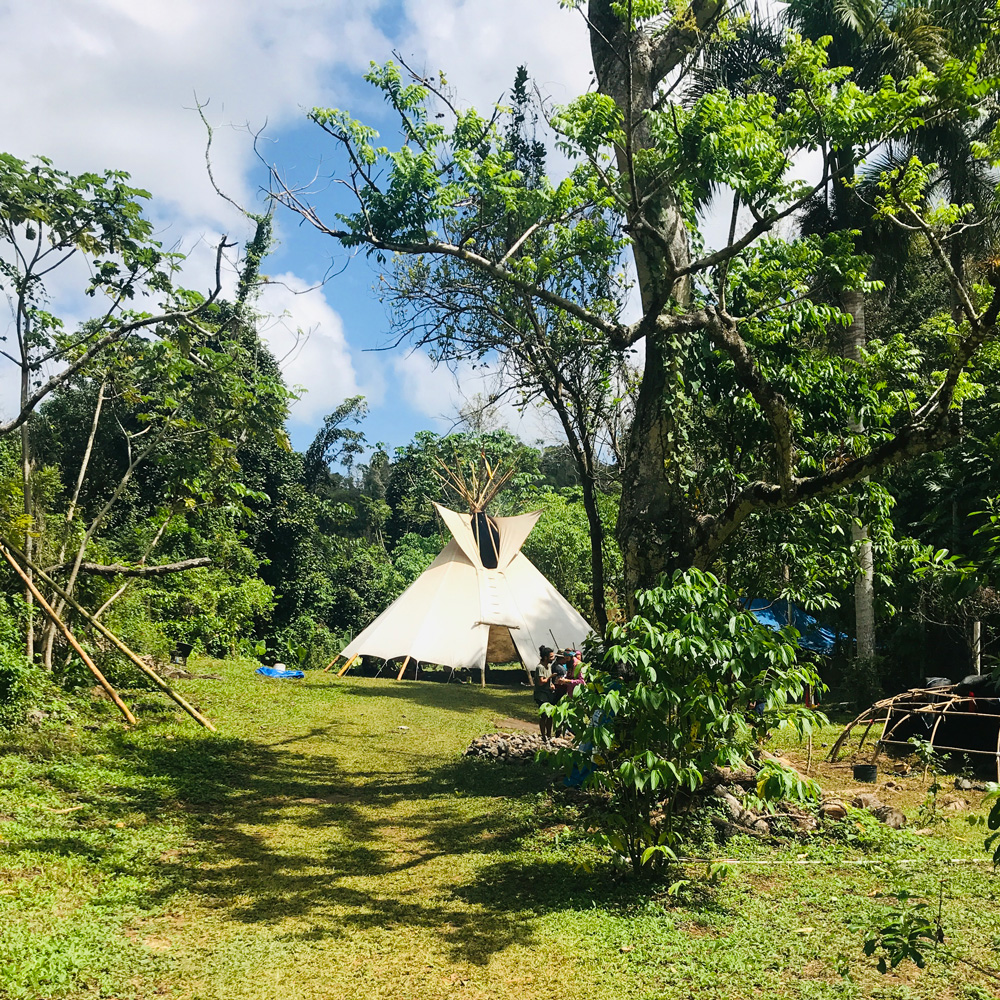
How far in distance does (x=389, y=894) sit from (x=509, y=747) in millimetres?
4042

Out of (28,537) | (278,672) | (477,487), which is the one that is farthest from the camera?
(477,487)

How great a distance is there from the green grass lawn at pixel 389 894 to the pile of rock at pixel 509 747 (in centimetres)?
71

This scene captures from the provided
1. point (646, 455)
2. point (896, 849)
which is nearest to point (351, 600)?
point (646, 455)

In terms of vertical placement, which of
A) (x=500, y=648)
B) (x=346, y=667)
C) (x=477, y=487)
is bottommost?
(x=346, y=667)

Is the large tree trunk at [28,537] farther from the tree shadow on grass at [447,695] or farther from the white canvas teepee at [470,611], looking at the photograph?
the white canvas teepee at [470,611]

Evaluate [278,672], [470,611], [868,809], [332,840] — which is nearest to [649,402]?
[868,809]

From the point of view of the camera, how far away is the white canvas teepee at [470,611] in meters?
16.2

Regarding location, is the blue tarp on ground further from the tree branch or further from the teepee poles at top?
Answer: the tree branch

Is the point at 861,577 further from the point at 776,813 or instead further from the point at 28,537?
the point at 28,537

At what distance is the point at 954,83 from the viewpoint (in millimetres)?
6000

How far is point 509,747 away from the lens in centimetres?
879

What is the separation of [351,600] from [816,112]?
56.1ft

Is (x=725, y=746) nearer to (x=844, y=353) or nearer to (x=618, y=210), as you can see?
(x=618, y=210)

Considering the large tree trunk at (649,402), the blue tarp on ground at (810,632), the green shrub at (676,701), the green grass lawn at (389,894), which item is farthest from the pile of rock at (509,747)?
the blue tarp on ground at (810,632)
